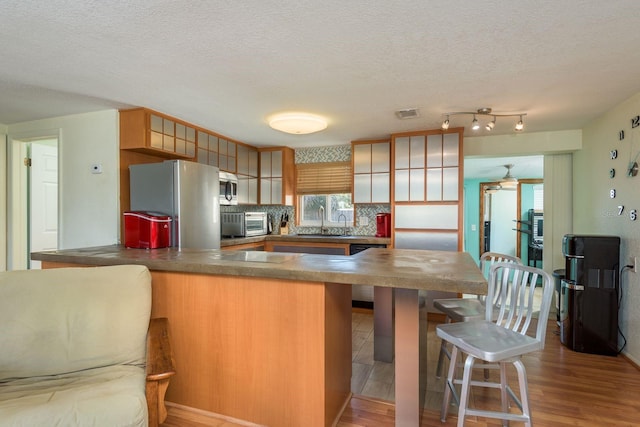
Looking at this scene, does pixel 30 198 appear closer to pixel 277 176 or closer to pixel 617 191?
pixel 277 176

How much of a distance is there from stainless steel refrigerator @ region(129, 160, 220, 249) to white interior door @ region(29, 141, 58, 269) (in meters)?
1.63

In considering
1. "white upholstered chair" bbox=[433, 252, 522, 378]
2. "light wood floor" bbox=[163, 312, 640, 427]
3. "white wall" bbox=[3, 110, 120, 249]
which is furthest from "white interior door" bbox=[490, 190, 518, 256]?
"white wall" bbox=[3, 110, 120, 249]

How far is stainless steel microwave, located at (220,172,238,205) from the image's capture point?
4.06 meters

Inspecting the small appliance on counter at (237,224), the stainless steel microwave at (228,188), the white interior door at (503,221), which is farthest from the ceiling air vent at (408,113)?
the white interior door at (503,221)

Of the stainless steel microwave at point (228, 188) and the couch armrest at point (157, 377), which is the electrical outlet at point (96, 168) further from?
the couch armrest at point (157, 377)

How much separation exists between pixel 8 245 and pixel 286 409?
157 inches

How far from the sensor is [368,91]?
2.62 m

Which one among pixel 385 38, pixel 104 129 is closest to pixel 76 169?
pixel 104 129

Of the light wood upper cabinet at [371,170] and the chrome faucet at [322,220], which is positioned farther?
the chrome faucet at [322,220]

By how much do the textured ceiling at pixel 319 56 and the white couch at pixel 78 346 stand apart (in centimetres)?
135

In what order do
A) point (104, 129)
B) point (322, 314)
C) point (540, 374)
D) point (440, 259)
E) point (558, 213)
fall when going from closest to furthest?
point (322, 314) < point (440, 259) < point (540, 374) < point (104, 129) < point (558, 213)

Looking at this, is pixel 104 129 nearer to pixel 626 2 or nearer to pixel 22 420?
pixel 22 420

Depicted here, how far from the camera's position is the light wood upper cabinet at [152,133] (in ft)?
10.1

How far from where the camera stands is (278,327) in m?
1.77
